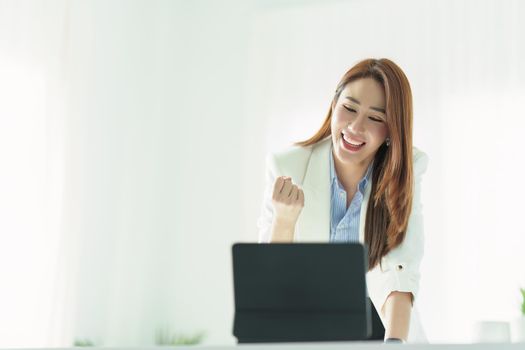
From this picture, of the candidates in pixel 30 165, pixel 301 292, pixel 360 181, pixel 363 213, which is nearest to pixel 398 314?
pixel 363 213

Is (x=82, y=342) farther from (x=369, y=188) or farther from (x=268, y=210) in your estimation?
(x=369, y=188)

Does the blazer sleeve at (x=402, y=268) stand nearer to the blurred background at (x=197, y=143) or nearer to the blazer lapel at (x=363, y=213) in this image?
the blazer lapel at (x=363, y=213)

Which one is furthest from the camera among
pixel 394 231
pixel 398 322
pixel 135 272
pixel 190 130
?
pixel 190 130

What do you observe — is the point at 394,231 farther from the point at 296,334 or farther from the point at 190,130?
the point at 190,130

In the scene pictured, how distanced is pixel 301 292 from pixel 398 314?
0.61 metres

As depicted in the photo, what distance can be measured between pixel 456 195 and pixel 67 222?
211cm

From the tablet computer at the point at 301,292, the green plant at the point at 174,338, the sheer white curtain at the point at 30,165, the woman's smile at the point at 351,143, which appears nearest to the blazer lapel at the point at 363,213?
the woman's smile at the point at 351,143

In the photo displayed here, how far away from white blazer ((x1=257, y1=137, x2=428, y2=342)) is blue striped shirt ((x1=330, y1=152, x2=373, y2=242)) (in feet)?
0.07

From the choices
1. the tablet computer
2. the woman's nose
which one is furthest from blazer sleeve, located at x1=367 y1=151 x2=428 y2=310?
the tablet computer

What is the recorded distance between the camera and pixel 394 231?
6.28ft

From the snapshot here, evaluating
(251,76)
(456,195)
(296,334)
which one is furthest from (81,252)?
(296,334)

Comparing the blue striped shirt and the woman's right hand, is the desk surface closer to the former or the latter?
the woman's right hand

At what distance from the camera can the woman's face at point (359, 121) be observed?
192 centimetres

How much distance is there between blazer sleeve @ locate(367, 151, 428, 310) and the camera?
1847 millimetres
